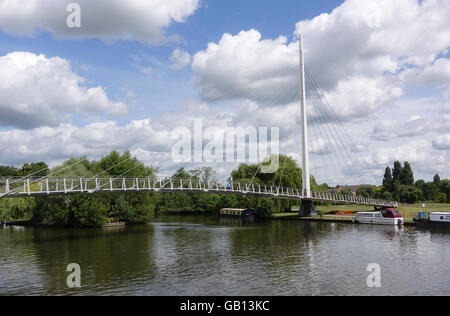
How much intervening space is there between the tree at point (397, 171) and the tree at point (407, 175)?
0.88 metres

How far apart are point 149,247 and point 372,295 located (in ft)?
70.5

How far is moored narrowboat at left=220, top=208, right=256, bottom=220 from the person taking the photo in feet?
227

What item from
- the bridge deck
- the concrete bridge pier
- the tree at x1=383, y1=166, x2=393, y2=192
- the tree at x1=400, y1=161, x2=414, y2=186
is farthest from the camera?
the tree at x1=400, y1=161, x2=414, y2=186

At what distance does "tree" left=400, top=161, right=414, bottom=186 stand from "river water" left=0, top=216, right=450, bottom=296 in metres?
71.1

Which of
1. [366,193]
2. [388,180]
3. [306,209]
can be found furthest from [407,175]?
[306,209]

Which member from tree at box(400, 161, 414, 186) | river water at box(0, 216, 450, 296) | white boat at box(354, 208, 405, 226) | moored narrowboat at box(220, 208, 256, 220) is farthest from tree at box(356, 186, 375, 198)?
river water at box(0, 216, 450, 296)

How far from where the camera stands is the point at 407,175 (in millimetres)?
105188

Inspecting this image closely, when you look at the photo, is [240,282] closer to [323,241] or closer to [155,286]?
[155,286]

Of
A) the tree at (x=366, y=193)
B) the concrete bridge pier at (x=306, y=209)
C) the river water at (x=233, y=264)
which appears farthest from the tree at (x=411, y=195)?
the river water at (x=233, y=264)

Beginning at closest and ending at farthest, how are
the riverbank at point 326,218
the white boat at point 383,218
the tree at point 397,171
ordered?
1. the white boat at point 383,218
2. the riverbank at point 326,218
3. the tree at point 397,171

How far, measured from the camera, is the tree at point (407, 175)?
104625 mm

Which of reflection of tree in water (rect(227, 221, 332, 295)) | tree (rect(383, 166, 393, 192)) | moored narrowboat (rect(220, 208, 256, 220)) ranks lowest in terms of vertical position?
moored narrowboat (rect(220, 208, 256, 220))

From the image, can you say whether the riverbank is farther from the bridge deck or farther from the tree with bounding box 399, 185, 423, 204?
the tree with bounding box 399, 185, 423, 204

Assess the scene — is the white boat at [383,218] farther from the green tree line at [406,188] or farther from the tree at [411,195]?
the tree at [411,195]
